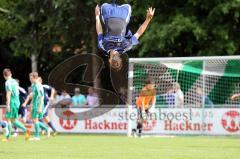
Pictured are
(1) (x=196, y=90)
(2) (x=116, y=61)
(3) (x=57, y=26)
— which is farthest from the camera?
(3) (x=57, y=26)

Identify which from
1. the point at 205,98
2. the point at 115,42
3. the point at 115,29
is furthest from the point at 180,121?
the point at 115,29

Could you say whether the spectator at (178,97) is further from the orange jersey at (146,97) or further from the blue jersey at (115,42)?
the blue jersey at (115,42)

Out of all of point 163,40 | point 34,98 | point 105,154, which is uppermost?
point 163,40

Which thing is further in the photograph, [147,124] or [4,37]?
[4,37]

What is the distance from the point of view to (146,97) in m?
24.6

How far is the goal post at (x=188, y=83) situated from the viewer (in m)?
25.9

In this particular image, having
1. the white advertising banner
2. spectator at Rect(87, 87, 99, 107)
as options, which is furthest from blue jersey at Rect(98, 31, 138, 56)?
spectator at Rect(87, 87, 99, 107)

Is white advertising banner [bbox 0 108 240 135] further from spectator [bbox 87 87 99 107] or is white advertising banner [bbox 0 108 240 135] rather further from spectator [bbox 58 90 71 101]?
spectator [bbox 58 90 71 101]

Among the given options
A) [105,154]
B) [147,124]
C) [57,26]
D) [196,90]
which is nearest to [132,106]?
[147,124]

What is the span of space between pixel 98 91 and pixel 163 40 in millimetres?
4151

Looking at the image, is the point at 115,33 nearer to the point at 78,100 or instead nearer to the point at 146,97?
the point at 146,97

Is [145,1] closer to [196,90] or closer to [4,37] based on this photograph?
[196,90]

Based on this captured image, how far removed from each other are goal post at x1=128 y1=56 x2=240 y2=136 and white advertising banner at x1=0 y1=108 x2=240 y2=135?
0.04 metres

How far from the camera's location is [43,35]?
36.4 metres
